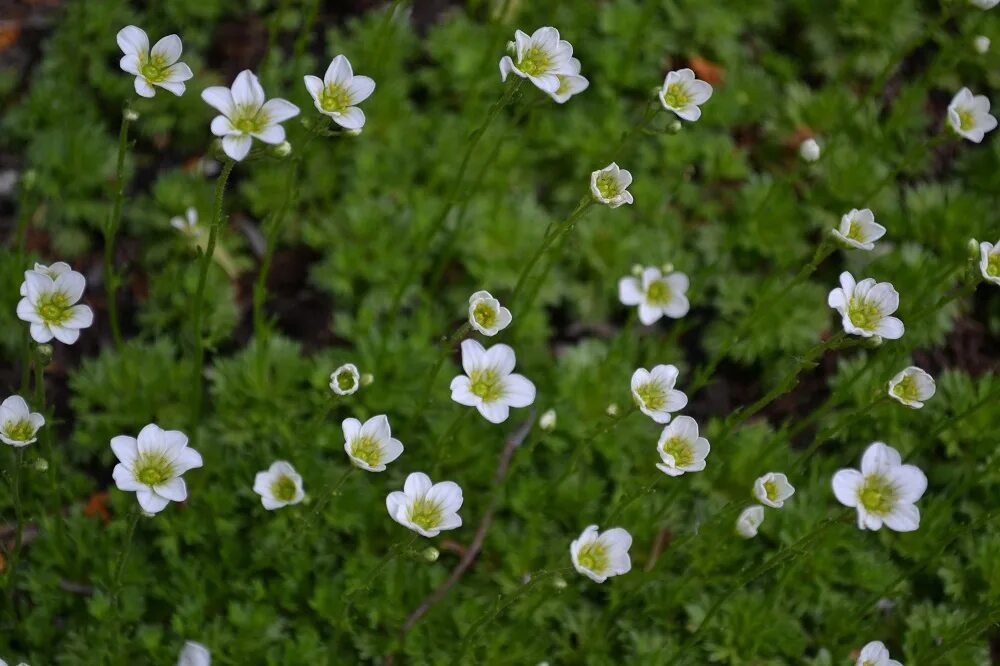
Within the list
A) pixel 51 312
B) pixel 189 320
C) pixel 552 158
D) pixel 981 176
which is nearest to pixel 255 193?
pixel 189 320

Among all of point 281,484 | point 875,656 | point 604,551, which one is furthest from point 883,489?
point 281,484

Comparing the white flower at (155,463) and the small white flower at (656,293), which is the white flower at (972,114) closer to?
the small white flower at (656,293)

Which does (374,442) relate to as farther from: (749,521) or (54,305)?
(749,521)

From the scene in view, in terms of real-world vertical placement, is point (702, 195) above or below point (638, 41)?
below

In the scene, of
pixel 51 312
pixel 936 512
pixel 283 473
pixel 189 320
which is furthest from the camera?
pixel 189 320

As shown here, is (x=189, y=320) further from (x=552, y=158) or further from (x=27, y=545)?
(x=552, y=158)

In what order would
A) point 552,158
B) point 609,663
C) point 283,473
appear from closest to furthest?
point 283,473
point 609,663
point 552,158

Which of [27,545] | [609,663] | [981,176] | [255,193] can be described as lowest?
[27,545]

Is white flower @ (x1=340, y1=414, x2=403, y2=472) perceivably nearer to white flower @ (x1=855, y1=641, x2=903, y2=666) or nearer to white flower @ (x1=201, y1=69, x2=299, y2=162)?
white flower @ (x1=201, y1=69, x2=299, y2=162)
